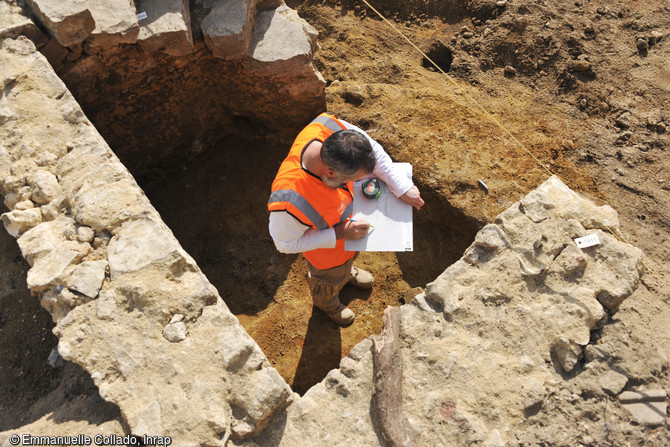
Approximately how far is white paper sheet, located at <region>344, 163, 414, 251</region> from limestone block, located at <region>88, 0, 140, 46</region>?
2.12 metres

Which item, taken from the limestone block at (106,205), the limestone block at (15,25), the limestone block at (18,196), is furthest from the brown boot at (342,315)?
the limestone block at (15,25)

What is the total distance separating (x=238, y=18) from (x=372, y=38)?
207cm

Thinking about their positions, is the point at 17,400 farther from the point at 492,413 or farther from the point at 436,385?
the point at 492,413

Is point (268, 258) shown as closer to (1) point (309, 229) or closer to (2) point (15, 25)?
(1) point (309, 229)

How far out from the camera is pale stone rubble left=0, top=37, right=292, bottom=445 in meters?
2.42

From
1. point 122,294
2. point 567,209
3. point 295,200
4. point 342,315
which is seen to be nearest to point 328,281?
point 342,315

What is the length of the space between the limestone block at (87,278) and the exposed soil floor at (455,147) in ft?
4.67

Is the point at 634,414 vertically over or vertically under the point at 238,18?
under

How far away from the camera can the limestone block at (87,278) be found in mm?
2598

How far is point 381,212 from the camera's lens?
3.20m

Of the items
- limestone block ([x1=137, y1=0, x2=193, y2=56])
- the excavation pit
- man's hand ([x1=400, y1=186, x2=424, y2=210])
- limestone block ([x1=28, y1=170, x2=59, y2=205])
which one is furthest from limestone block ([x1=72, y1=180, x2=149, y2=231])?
the excavation pit

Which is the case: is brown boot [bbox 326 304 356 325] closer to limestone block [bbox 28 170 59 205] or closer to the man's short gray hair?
the man's short gray hair

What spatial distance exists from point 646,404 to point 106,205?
3.31 m

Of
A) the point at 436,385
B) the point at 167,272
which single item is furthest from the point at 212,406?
the point at 436,385
